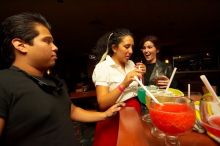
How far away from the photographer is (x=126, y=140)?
2.78 feet

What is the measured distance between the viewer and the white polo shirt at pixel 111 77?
1.73 meters

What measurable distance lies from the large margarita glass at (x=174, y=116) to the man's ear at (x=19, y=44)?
87 cm

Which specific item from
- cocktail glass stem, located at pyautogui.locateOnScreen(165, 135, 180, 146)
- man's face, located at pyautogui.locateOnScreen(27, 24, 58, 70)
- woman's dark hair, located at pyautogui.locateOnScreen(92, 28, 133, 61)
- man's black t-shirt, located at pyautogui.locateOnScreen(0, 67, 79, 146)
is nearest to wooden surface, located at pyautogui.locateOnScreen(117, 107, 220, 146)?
cocktail glass stem, located at pyautogui.locateOnScreen(165, 135, 180, 146)

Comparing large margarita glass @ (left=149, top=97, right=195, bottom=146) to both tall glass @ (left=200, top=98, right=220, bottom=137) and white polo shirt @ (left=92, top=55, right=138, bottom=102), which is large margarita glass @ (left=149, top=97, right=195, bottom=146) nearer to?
tall glass @ (left=200, top=98, right=220, bottom=137)

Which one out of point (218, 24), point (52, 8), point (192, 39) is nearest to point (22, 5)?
point (52, 8)

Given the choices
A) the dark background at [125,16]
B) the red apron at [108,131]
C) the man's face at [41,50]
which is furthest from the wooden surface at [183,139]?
the dark background at [125,16]

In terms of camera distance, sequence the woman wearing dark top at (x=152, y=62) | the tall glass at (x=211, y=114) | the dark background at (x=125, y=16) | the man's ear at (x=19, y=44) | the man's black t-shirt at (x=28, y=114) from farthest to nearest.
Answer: the dark background at (x=125, y=16) → the woman wearing dark top at (x=152, y=62) → the man's ear at (x=19, y=44) → the man's black t-shirt at (x=28, y=114) → the tall glass at (x=211, y=114)

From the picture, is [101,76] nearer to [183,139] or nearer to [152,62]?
[183,139]

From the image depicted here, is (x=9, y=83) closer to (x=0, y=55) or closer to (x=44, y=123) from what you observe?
(x=44, y=123)

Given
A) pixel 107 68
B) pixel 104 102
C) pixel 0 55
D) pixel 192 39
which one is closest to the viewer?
pixel 0 55

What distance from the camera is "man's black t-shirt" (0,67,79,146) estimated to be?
979 millimetres

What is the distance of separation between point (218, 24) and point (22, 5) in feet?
22.2

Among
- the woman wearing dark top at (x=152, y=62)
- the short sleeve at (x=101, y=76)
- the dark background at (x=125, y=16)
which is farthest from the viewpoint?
the dark background at (x=125, y=16)

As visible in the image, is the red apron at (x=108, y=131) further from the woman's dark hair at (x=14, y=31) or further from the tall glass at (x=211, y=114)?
the woman's dark hair at (x=14, y=31)
